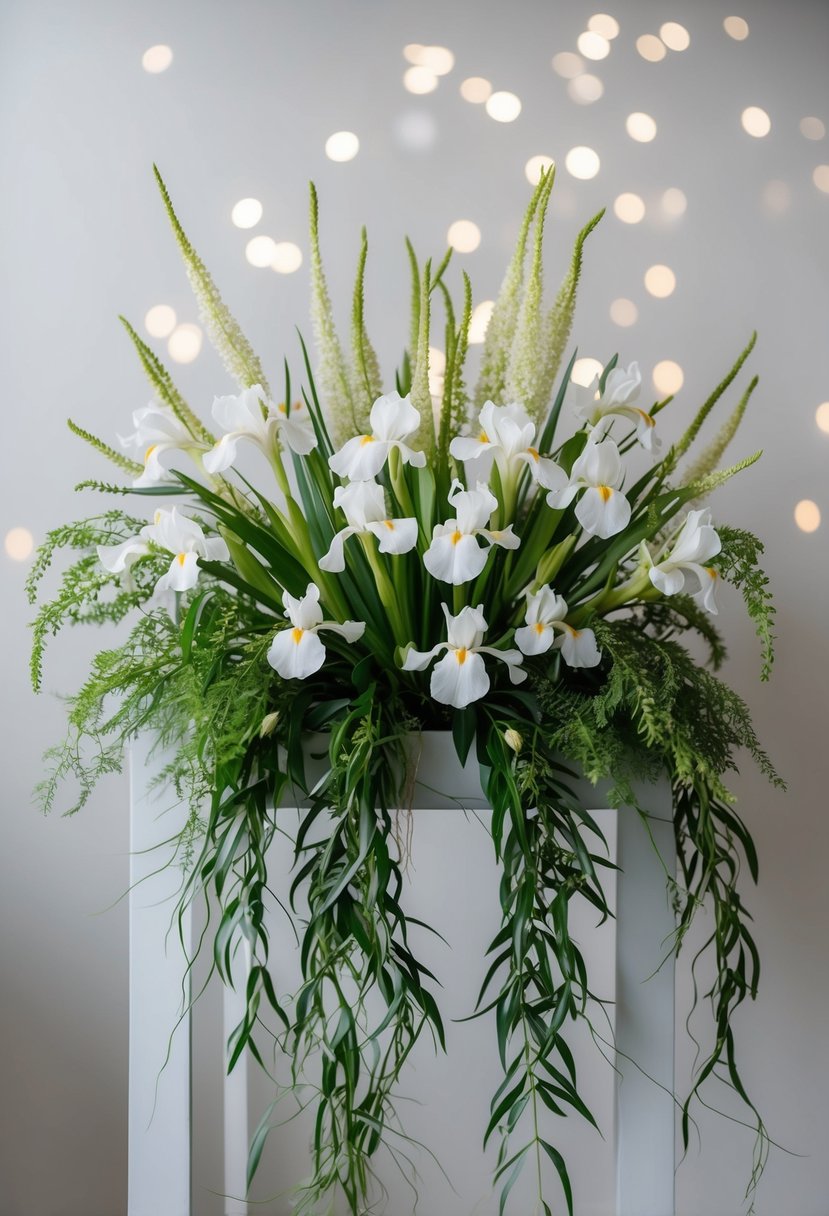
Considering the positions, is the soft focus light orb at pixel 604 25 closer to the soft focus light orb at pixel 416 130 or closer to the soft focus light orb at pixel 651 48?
the soft focus light orb at pixel 651 48

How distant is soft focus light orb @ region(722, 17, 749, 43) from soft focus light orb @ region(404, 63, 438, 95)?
495 mm

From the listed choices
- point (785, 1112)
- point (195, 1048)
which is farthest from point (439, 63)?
point (785, 1112)

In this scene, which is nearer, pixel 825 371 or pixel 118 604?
pixel 118 604

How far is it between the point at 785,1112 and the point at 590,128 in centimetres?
154

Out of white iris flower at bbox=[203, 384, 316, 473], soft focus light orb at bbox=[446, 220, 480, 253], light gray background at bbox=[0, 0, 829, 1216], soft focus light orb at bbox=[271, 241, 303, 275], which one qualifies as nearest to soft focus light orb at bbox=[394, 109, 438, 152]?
light gray background at bbox=[0, 0, 829, 1216]

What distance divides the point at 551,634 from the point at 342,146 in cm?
93

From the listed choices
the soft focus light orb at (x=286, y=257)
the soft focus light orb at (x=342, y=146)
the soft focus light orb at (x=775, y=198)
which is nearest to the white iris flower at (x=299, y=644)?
the soft focus light orb at (x=286, y=257)

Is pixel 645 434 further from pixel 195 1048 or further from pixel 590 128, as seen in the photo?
pixel 195 1048

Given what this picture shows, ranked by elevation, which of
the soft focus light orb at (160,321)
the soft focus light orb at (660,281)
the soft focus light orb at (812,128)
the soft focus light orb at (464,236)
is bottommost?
the soft focus light orb at (160,321)

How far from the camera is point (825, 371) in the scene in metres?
1.44

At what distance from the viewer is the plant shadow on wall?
0.78m

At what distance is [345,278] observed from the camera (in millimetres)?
1361

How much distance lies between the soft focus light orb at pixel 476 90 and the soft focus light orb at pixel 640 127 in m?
0.23

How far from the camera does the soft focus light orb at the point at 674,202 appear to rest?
1.42m
